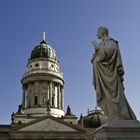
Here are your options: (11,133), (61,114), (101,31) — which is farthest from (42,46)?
(101,31)

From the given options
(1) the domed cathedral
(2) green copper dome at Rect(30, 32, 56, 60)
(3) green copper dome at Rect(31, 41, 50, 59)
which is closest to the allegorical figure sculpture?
(1) the domed cathedral

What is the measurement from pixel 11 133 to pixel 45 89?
15.7m

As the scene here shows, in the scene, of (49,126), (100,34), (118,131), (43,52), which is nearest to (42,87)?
(43,52)

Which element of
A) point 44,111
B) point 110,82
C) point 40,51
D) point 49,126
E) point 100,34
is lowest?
point 110,82

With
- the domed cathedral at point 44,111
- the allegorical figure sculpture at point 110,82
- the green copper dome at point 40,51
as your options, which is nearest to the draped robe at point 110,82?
the allegorical figure sculpture at point 110,82

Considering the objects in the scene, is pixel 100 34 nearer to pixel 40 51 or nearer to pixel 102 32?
pixel 102 32

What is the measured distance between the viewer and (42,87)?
6550 cm

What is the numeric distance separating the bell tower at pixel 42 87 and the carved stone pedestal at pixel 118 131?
55268 mm

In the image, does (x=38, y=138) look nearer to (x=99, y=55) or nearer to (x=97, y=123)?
(x=97, y=123)

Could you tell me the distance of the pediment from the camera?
53.3 meters

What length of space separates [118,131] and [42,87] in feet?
198

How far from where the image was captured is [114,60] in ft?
21.4

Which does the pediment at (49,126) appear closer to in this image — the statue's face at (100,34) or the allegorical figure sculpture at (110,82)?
the statue's face at (100,34)

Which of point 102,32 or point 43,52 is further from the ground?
point 43,52
